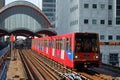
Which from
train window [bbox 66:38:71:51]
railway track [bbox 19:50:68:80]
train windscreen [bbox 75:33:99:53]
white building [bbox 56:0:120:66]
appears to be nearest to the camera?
train windscreen [bbox 75:33:99:53]

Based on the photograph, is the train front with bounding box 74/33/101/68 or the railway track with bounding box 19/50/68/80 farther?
the railway track with bounding box 19/50/68/80

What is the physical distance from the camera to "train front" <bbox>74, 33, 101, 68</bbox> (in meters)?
23.7

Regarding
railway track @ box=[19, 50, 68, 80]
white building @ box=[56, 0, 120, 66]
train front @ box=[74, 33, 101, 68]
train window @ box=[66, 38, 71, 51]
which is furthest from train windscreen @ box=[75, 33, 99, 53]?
white building @ box=[56, 0, 120, 66]

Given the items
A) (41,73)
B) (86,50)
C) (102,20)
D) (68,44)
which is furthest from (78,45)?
(102,20)

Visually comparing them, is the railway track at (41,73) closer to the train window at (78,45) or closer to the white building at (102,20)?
the train window at (78,45)

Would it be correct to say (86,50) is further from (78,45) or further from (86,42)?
(78,45)

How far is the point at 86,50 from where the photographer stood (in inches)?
941

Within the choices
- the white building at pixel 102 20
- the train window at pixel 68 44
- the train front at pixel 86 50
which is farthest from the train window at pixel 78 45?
the white building at pixel 102 20

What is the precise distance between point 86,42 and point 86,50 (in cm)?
65

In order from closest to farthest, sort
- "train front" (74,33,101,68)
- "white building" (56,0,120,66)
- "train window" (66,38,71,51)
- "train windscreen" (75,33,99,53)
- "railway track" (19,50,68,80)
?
1. "train front" (74,33,101,68)
2. "train windscreen" (75,33,99,53)
3. "railway track" (19,50,68,80)
4. "train window" (66,38,71,51)
5. "white building" (56,0,120,66)

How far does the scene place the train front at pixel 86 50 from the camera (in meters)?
23.7

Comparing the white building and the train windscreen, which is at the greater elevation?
the white building

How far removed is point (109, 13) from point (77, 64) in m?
49.3

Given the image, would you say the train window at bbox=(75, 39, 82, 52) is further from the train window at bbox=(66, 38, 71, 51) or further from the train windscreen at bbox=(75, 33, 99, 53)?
the train window at bbox=(66, 38, 71, 51)
